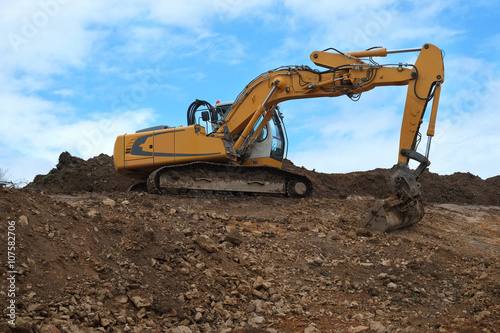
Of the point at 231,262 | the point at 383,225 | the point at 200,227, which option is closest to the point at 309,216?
the point at 383,225

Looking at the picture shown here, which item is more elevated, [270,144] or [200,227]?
[270,144]

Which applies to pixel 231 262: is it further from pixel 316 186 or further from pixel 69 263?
pixel 316 186

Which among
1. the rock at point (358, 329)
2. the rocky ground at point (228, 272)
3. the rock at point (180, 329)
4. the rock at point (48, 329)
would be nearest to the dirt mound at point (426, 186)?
the rocky ground at point (228, 272)

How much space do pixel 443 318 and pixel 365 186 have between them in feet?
43.4

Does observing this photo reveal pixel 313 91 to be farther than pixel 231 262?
Yes

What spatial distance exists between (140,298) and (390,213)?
20.3 ft

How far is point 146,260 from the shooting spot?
7.33 meters

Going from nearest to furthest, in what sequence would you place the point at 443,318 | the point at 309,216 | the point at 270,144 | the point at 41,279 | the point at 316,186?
1. the point at 41,279
2. the point at 443,318
3. the point at 309,216
4. the point at 270,144
5. the point at 316,186

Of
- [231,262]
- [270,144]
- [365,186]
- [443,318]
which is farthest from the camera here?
[365,186]

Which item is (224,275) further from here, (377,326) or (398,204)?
(398,204)

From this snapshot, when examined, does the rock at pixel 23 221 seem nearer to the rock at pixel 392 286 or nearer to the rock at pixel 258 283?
the rock at pixel 258 283

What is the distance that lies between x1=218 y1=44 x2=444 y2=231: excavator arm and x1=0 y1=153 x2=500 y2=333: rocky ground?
681mm

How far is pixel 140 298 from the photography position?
6.36 m

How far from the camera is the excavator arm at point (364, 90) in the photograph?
11.1 metres
